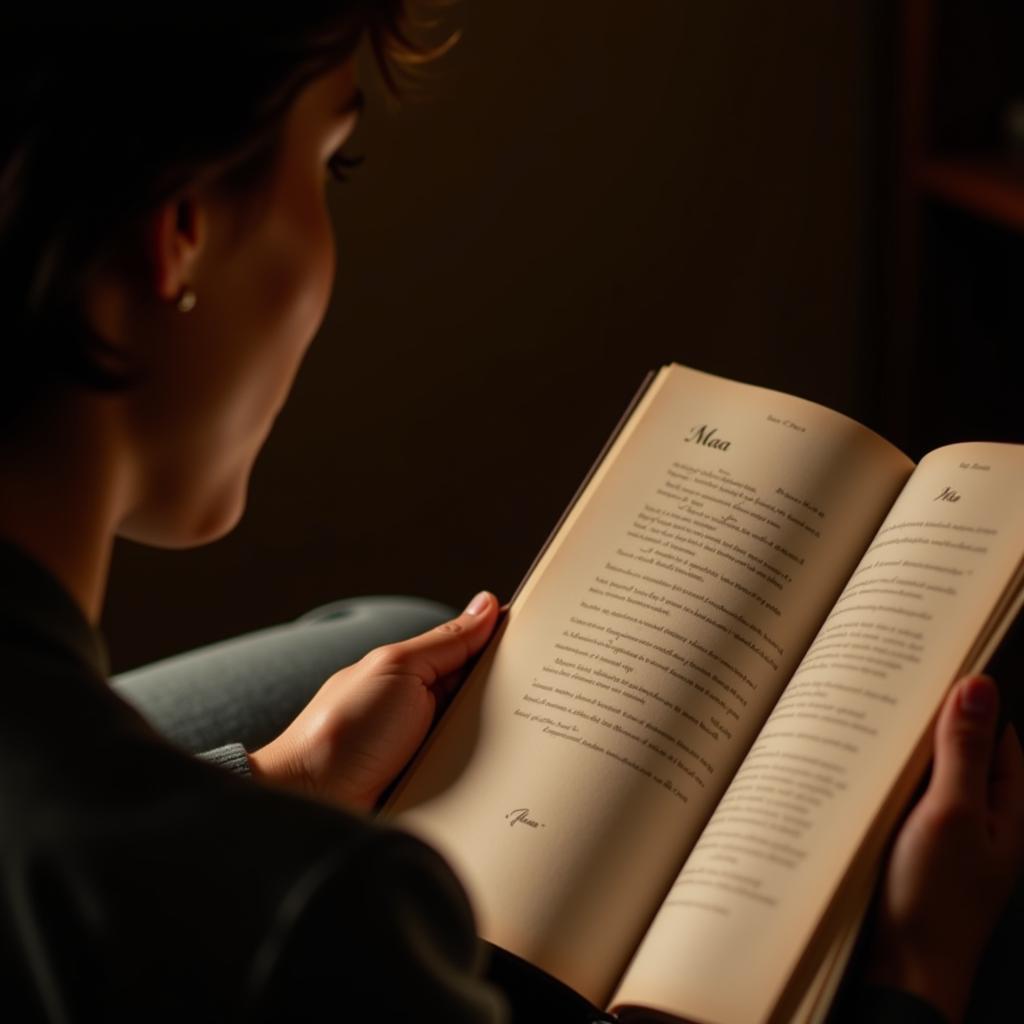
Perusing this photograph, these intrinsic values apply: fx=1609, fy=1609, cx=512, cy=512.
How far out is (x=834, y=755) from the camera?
0.70m

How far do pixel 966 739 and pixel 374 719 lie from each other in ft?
1.04

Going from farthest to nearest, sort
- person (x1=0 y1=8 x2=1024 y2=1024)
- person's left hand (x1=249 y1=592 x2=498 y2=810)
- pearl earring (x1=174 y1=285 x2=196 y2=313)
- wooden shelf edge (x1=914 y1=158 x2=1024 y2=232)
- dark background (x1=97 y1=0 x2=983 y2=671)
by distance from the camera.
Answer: dark background (x1=97 y1=0 x2=983 y2=671), wooden shelf edge (x1=914 y1=158 x2=1024 y2=232), person's left hand (x1=249 y1=592 x2=498 y2=810), pearl earring (x1=174 y1=285 x2=196 y2=313), person (x1=0 y1=8 x2=1024 y2=1024)

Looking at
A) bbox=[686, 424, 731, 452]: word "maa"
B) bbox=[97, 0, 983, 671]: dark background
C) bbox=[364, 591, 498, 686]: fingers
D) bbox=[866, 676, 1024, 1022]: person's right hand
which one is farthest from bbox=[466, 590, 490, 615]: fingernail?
bbox=[97, 0, 983, 671]: dark background

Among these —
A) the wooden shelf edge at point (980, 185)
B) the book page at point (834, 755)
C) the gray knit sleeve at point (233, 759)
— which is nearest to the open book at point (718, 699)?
the book page at point (834, 755)

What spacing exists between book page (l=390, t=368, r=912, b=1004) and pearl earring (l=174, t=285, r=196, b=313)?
0.96ft

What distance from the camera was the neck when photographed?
577 millimetres

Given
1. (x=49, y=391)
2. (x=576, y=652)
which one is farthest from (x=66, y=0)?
(x=576, y=652)

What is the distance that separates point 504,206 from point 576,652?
3.60ft

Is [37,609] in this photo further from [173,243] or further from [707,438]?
[707,438]

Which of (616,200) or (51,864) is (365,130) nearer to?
(616,200)

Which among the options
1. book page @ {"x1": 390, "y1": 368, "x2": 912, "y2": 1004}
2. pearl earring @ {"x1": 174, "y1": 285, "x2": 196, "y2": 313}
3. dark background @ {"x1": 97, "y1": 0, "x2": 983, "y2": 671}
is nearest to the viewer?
pearl earring @ {"x1": 174, "y1": 285, "x2": 196, "y2": 313}

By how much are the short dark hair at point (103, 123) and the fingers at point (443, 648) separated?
0.33 meters

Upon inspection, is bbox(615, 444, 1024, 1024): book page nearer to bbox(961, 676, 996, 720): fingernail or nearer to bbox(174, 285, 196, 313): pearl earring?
bbox(961, 676, 996, 720): fingernail

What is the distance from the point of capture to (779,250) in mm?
1949
